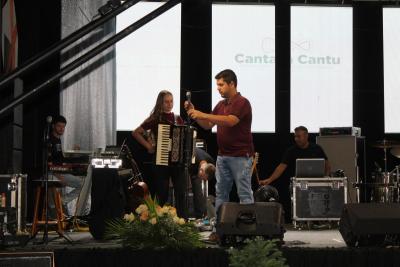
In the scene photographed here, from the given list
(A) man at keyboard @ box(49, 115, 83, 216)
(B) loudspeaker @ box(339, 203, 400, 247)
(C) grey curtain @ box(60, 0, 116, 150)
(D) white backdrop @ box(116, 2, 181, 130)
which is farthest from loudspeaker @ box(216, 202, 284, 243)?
(D) white backdrop @ box(116, 2, 181, 130)

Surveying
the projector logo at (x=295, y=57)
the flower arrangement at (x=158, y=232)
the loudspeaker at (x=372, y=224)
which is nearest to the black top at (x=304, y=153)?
the projector logo at (x=295, y=57)

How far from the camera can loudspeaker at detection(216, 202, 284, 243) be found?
4.34m

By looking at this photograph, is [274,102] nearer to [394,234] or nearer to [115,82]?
[115,82]

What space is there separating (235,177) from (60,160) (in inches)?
67.6

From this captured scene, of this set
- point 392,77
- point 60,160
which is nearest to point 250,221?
point 60,160

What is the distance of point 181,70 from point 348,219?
17.7 feet

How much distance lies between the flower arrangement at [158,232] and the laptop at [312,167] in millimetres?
3715

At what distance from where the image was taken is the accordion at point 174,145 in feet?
19.4

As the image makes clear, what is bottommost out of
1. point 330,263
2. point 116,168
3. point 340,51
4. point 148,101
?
point 330,263

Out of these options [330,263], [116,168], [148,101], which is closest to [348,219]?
[330,263]

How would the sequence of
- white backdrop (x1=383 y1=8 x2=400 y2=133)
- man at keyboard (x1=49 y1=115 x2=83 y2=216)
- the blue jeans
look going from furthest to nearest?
1. white backdrop (x1=383 y1=8 x2=400 y2=133)
2. man at keyboard (x1=49 y1=115 x2=83 y2=216)
3. the blue jeans

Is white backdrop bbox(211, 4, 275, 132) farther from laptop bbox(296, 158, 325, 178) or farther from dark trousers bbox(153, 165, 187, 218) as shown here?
dark trousers bbox(153, 165, 187, 218)

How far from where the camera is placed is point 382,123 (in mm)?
9609

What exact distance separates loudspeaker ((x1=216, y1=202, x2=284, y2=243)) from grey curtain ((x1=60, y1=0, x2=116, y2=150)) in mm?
3880
